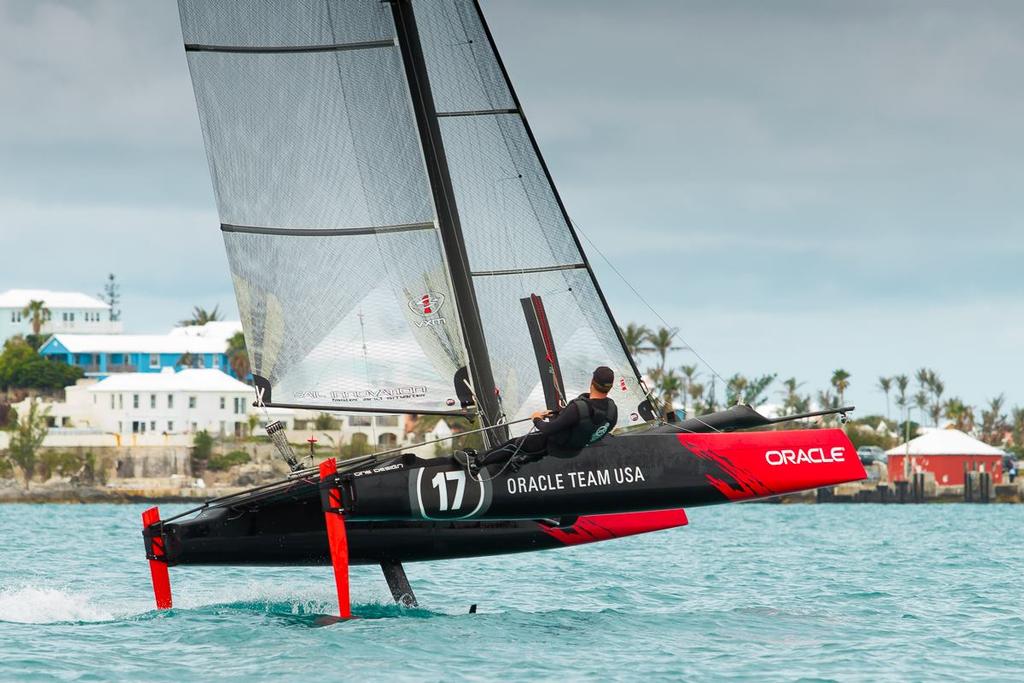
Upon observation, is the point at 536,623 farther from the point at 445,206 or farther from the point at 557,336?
the point at 445,206

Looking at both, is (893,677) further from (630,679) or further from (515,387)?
(515,387)

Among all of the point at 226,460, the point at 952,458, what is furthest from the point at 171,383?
the point at 952,458

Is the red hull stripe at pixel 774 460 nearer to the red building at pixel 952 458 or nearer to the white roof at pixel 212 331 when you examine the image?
the red building at pixel 952 458

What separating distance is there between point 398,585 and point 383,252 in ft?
9.86

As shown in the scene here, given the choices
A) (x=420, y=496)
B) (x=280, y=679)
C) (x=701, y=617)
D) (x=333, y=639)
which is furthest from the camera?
(x=701, y=617)

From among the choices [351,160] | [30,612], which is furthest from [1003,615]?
[30,612]

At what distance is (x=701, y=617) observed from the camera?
12.6 metres

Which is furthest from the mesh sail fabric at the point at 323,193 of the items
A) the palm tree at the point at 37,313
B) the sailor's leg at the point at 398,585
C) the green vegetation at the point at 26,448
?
the palm tree at the point at 37,313

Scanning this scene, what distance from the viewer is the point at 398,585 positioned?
41.9 ft

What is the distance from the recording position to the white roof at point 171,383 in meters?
77.3

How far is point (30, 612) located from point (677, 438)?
577cm

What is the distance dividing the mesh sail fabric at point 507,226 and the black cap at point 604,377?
152 cm

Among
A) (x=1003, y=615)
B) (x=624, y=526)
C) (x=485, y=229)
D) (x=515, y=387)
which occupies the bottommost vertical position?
(x=1003, y=615)

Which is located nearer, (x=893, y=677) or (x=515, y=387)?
(x=893, y=677)
